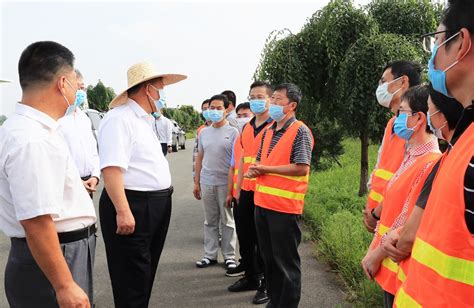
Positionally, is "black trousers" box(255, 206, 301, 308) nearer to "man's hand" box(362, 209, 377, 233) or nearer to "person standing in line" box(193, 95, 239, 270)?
"man's hand" box(362, 209, 377, 233)

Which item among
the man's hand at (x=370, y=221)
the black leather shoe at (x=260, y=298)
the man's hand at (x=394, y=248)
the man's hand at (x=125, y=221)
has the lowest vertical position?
the black leather shoe at (x=260, y=298)

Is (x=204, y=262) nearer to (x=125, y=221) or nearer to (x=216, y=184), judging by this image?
(x=216, y=184)

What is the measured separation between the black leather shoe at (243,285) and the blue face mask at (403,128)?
7.61 feet

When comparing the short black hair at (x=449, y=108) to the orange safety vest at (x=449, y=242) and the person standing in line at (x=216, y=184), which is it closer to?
the orange safety vest at (x=449, y=242)

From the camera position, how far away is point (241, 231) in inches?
165

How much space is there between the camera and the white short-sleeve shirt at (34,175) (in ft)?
5.54

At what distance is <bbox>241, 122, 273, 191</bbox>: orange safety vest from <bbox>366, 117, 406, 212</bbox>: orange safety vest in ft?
4.54

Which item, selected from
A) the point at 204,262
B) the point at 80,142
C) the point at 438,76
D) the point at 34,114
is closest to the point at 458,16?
the point at 438,76

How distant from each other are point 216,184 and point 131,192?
2105 millimetres

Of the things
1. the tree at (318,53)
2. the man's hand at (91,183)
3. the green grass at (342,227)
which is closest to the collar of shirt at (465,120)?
the green grass at (342,227)

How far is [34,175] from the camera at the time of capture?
1696 mm

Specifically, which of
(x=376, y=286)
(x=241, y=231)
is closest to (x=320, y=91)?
(x=241, y=231)

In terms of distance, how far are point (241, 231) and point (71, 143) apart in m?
1.93

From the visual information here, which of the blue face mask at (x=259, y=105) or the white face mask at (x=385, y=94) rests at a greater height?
the white face mask at (x=385, y=94)
